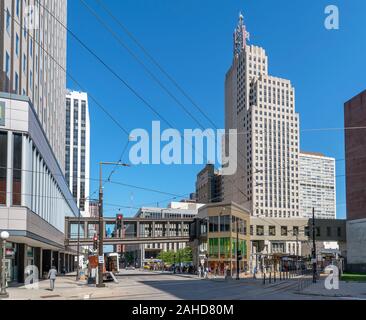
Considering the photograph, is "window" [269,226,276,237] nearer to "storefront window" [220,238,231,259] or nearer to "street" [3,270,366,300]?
"storefront window" [220,238,231,259]

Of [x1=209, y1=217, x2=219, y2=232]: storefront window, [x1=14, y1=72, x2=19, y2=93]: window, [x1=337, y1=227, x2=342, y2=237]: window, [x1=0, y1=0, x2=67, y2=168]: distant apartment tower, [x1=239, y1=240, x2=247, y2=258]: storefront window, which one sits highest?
[x1=0, y1=0, x2=67, y2=168]: distant apartment tower

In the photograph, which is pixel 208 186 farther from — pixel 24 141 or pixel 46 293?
pixel 46 293

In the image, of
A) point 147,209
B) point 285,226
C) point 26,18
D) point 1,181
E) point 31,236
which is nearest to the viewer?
point 1,181

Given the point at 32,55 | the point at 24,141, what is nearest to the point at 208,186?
the point at 32,55

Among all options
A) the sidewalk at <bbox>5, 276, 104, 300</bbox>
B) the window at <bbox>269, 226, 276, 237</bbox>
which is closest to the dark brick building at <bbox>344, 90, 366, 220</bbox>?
the window at <bbox>269, 226, 276, 237</bbox>

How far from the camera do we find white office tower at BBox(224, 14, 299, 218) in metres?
62.9

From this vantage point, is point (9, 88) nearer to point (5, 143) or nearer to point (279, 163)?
point (5, 143)

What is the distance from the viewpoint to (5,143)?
38031 millimetres

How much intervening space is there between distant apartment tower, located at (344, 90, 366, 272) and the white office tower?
31.2ft

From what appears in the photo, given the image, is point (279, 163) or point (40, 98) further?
point (279, 163)

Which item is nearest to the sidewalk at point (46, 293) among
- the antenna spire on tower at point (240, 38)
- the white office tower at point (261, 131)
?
the white office tower at point (261, 131)
